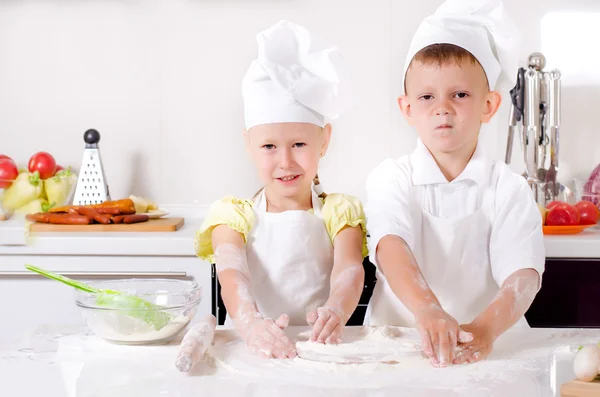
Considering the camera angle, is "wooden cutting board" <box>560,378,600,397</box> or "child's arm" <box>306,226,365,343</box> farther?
"child's arm" <box>306,226,365,343</box>

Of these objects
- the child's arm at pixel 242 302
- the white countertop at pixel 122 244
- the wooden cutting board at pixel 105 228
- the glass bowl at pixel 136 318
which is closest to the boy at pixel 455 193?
the child's arm at pixel 242 302

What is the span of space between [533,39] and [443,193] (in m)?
1.17

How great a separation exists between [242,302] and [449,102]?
0.46 metres

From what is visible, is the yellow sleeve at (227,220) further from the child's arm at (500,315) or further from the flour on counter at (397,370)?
the child's arm at (500,315)

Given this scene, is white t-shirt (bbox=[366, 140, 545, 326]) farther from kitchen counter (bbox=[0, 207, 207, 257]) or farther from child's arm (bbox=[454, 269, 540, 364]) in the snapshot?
kitchen counter (bbox=[0, 207, 207, 257])

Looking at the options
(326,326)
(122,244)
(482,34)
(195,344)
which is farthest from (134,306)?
(122,244)

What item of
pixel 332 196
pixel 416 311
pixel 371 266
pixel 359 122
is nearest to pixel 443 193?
pixel 332 196

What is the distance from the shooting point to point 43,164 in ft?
7.45

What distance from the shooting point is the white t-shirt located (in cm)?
128

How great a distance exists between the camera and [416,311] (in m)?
1.11

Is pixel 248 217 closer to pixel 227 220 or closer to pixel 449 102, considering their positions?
pixel 227 220

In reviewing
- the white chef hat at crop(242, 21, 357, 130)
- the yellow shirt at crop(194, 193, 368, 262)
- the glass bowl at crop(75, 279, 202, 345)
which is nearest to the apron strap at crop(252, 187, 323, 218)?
the yellow shirt at crop(194, 193, 368, 262)

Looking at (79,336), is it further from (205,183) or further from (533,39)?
(533,39)

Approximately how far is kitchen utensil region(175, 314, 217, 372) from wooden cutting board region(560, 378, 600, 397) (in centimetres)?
42
